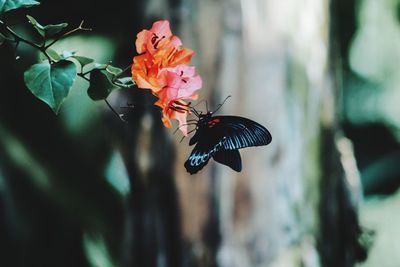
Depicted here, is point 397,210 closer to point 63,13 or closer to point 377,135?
point 377,135

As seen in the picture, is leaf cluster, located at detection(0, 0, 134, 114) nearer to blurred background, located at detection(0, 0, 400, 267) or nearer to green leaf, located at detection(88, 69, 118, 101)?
green leaf, located at detection(88, 69, 118, 101)

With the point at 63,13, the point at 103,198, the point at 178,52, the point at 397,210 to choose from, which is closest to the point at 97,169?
the point at 103,198

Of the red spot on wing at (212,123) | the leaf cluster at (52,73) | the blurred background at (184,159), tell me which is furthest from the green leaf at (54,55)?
the blurred background at (184,159)

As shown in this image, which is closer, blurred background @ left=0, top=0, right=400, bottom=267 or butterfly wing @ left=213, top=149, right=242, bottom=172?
butterfly wing @ left=213, top=149, right=242, bottom=172

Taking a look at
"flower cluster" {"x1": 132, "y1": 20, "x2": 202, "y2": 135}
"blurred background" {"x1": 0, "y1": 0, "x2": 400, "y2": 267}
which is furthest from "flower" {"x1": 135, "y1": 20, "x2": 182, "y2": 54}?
"blurred background" {"x1": 0, "y1": 0, "x2": 400, "y2": 267}

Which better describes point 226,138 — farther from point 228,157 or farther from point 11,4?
point 11,4

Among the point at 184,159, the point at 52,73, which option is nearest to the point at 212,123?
the point at 52,73
